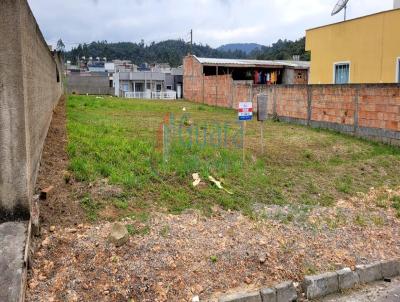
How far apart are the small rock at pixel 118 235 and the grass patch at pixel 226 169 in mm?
562

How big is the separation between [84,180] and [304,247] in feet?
10.1

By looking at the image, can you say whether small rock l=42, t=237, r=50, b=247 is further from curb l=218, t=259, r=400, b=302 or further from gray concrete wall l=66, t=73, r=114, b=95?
gray concrete wall l=66, t=73, r=114, b=95

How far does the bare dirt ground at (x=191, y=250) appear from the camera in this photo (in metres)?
3.66

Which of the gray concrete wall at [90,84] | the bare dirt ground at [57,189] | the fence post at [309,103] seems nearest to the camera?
the bare dirt ground at [57,189]

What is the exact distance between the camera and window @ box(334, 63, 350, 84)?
680 inches

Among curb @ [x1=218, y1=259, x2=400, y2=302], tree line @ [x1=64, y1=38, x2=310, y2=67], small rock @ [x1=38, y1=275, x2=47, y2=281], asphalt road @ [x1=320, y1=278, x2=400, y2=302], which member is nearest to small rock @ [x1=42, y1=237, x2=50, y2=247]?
small rock @ [x1=38, y1=275, x2=47, y2=281]

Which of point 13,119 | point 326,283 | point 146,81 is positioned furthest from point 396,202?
point 146,81

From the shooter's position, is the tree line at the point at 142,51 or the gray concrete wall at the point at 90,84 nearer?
the gray concrete wall at the point at 90,84

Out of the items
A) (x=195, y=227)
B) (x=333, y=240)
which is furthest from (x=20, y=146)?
(x=333, y=240)

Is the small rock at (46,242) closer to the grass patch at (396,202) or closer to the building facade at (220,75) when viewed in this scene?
the grass patch at (396,202)

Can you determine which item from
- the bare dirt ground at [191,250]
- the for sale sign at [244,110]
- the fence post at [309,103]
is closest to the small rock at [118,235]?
the bare dirt ground at [191,250]

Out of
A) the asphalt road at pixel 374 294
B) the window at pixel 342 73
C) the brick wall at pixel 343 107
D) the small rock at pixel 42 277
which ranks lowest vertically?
the asphalt road at pixel 374 294

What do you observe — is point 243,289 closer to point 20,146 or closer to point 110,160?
point 20,146

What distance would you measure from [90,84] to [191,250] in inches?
1736
